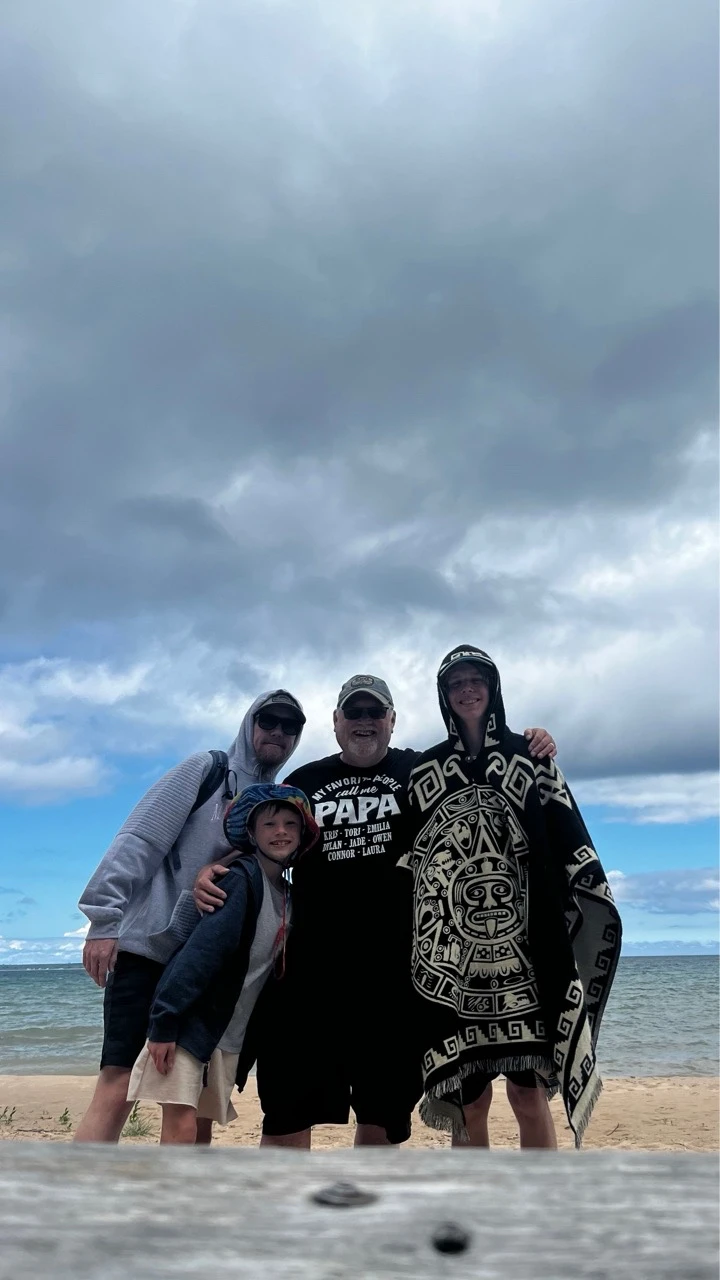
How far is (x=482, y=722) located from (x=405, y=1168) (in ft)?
9.17

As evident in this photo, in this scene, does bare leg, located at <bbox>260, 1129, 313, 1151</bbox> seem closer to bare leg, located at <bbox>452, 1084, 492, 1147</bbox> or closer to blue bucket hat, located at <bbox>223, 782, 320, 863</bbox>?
bare leg, located at <bbox>452, 1084, 492, 1147</bbox>

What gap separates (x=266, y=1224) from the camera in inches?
37.4

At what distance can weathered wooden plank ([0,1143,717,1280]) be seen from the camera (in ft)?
2.95

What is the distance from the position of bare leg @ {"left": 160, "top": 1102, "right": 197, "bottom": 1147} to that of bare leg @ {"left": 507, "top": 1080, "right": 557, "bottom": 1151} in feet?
4.00

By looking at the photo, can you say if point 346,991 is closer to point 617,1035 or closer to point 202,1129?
point 202,1129

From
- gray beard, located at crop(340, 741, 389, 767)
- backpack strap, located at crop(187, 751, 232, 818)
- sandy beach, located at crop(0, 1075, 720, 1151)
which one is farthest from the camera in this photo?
sandy beach, located at crop(0, 1075, 720, 1151)

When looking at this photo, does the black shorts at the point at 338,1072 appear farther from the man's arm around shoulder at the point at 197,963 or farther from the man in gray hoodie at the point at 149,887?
the man's arm around shoulder at the point at 197,963

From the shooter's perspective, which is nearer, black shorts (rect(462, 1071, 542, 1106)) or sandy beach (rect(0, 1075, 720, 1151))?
black shorts (rect(462, 1071, 542, 1106))

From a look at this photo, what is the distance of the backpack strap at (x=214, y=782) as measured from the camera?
360cm

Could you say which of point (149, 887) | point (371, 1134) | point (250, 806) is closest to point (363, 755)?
point (250, 806)

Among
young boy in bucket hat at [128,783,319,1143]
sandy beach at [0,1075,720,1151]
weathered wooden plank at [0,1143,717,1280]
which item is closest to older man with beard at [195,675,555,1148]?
young boy in bucket hat at [128,783,319,1143]

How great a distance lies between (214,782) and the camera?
3631 mm

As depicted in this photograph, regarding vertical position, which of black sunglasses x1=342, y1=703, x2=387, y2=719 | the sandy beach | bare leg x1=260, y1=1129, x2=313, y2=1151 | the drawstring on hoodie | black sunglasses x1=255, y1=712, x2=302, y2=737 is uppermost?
black sunglasses x1=342, y1=703, x2=387, y2=719

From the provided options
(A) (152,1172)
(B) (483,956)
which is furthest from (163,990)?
(A) (152,1172)
